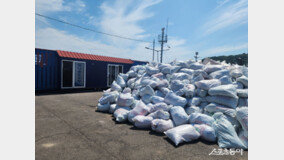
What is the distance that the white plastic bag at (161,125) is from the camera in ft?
9.71

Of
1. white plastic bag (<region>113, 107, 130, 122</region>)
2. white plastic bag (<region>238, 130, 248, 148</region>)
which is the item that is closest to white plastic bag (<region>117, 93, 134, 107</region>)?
white plastic bag (<region>113, 107, 130, 122</region>)

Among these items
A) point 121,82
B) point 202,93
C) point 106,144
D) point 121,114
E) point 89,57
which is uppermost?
point 89,57

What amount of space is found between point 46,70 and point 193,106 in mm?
8634

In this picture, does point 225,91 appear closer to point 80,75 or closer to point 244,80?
point 244,80

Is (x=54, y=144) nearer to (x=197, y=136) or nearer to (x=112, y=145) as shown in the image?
(x=112, y=145)

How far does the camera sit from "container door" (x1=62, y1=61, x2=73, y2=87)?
9266mm

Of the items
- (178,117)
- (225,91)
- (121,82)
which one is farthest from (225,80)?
(121,82)

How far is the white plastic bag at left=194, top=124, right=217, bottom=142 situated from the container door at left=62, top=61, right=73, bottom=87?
896 centimetres

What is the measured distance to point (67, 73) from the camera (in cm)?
946

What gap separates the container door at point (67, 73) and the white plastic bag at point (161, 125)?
8.17 meters

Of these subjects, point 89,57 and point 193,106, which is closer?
point 193,106

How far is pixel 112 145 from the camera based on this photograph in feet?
8.12

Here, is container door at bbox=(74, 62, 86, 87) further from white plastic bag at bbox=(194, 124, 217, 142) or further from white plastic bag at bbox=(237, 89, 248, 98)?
white plastic bag at bbox=(237, 89, 248, 98)

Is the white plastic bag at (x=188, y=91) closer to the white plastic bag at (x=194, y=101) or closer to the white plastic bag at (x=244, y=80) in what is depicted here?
the white plastic bag at (x=194, y=101)
